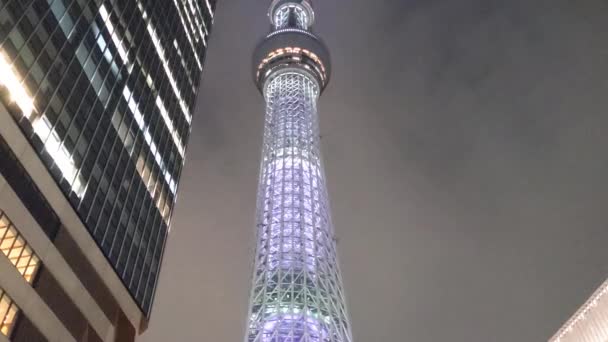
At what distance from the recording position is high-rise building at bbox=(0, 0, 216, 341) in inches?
1362

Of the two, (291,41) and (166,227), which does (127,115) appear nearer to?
(166,227)

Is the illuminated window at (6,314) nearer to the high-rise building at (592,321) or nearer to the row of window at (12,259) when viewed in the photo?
the row of window at (12,259)

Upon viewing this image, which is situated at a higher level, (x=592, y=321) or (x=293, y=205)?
(x=293, y=205)

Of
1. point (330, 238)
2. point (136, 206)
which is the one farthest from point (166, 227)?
point (330, 238)

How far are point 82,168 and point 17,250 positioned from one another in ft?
29.1

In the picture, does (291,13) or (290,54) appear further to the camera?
(291,13)

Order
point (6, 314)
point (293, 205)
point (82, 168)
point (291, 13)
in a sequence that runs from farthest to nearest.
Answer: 1. point (291, 13)
2. point (293, 205)
3. point (82, 168)
4. point (6, 314)

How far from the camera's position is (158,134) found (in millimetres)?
57219

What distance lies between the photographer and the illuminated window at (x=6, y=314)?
106 feet

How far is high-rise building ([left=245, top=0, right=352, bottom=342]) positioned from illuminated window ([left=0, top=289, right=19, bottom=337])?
34.7 metres

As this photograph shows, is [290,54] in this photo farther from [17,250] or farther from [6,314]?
[6,314]

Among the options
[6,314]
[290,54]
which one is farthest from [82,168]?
[290,54]

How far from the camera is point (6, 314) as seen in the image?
3250 centimetres

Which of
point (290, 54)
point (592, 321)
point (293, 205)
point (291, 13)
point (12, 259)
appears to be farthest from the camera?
point (291, 13)
